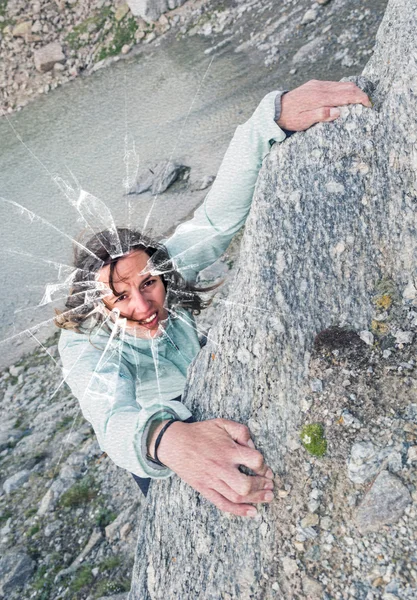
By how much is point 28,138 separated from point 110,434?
16.7 meters

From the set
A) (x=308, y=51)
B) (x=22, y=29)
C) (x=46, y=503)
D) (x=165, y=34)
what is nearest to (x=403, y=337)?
(x=46, y=503)

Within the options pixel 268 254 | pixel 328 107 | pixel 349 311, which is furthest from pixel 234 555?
pixel 328 107

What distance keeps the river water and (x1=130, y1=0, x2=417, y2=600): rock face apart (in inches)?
396

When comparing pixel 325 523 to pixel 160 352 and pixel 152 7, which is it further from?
pixel 152 7

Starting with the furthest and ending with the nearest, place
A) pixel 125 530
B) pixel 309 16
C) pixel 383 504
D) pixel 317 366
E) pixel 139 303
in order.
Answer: pixel 309 16, pixel 125 530, pixel 139 303, pixel 317 366, pixel 383 504

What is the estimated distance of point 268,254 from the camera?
3.60 meters

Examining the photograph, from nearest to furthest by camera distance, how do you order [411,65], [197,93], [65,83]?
[411,65], [197,93], [65,83]

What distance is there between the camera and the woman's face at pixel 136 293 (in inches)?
151

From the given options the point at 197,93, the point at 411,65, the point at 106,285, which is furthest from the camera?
the point at 197,93

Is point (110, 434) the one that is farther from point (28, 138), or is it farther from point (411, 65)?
point (28, 138)

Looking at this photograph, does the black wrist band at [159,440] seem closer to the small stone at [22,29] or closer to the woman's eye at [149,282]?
the woman's eye at [149,282]

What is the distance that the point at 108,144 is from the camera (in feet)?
53.5

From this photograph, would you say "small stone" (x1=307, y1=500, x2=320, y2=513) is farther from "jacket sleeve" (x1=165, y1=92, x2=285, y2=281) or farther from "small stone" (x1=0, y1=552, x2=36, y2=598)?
"small stone" (x1=0, y1=552, x2=36, y2=598)

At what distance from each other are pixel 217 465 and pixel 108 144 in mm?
14816
